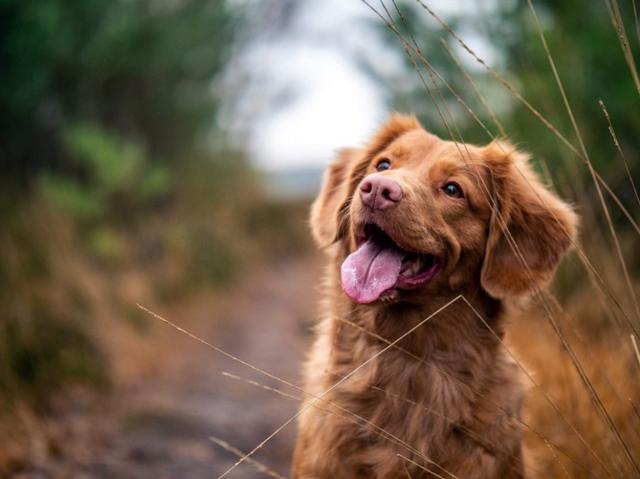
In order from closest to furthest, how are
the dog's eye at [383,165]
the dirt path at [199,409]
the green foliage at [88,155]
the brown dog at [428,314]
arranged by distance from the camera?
the brown dog at [428,314]
the dog's eye at [383,165]
the dirt path at [199,409]
the green foliage at [88,155]

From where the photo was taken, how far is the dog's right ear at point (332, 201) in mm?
2650

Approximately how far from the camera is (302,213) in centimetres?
1537

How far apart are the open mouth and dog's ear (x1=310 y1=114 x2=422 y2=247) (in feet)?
1.29

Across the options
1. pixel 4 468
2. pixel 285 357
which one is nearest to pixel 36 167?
pixel 285 357

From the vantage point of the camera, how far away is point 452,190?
2404 mm

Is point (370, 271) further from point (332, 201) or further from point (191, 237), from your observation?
point (191, 237)

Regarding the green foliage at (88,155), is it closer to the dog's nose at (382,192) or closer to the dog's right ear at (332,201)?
the dog's right ear at (332,201)

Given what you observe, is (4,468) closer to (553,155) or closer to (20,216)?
(20,216)

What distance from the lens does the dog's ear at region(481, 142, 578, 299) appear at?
234cm

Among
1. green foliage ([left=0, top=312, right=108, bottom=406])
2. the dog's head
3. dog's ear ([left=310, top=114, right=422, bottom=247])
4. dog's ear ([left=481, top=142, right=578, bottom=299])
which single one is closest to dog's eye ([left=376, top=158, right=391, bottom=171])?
the dog's head

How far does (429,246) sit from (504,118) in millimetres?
3859

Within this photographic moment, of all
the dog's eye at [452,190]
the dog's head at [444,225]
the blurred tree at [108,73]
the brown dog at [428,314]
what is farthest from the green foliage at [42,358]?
the dog's eye at [452,190]

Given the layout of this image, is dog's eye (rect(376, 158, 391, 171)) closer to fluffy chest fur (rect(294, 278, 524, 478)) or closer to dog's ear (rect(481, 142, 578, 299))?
dog's ear (rect(481, 142, 578, 299))

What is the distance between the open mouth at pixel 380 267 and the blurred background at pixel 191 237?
0.47m
